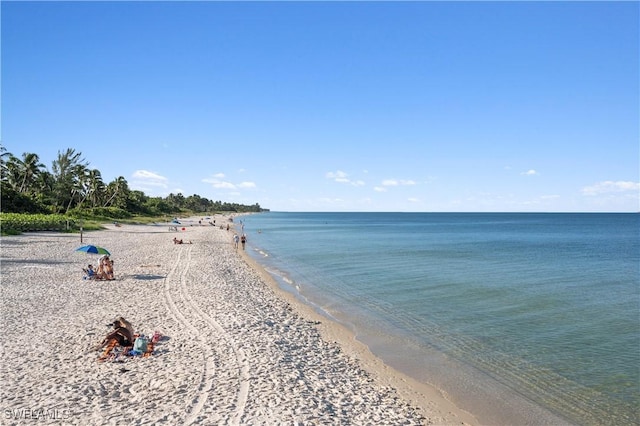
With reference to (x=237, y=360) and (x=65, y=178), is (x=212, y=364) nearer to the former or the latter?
(x=237, y=360)

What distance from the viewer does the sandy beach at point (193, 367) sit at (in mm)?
8109

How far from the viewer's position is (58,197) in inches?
3012

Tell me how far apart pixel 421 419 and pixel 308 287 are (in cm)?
1706

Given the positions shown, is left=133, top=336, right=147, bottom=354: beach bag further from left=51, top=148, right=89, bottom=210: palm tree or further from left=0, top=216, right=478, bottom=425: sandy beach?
left=51, top=148, right=89, bottom=210: palm tree

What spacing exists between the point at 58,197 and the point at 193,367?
81.1 m

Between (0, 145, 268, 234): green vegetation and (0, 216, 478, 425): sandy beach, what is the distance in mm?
32875

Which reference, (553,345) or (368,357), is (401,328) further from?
(553,345)

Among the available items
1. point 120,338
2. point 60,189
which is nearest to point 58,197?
point 60,189

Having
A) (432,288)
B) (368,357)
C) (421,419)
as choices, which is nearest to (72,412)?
(421,419)

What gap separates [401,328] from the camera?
55.5 ft

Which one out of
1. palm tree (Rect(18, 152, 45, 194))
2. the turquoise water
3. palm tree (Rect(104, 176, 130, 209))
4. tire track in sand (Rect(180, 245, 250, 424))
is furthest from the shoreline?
palm tree (Rect(104, 176, 130, 209))

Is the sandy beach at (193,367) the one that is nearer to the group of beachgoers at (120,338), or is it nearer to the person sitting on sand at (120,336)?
the group of beachgoers at (120,338)

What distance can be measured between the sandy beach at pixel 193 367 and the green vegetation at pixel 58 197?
108ft

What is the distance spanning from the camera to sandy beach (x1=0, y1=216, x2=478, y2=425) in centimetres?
811
